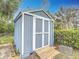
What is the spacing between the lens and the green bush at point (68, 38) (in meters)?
12.2

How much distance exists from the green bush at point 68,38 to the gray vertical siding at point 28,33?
4.60 metres

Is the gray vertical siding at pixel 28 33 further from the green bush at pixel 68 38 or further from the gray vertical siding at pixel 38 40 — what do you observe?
the green bush at pixel 68 38

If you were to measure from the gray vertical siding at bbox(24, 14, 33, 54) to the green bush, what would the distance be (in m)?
4.60

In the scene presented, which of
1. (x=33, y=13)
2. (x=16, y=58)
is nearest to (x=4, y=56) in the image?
(x=16, y=58)

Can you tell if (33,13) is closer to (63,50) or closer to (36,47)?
(36,47)

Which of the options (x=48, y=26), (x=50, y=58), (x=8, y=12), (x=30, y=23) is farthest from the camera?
(x=8, y=12)

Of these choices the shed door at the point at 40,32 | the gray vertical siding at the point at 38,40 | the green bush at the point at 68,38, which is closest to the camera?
the shed door at the point at 40,32

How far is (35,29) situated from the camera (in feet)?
28.8

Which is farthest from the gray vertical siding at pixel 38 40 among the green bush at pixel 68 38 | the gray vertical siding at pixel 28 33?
the green bush at pixel 68 38

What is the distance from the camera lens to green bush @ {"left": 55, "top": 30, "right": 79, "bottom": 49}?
12.2 meters

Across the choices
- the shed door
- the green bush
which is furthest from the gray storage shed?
the green bush

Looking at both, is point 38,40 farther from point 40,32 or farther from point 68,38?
point 68,38

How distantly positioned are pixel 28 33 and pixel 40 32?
113 centimetres

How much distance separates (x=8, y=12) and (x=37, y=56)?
6195 millimetres
